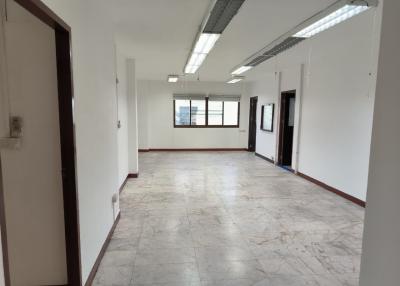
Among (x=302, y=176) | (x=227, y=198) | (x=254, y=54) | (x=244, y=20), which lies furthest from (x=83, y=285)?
(x=302, y=176)

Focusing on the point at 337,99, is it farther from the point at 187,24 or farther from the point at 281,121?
the point at 187,24

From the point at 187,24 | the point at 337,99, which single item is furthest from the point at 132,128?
the point at 337,99

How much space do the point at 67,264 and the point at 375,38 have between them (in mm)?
4725

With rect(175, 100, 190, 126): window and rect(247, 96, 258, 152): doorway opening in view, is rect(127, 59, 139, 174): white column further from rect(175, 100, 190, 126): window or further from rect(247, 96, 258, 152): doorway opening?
rect(247, 96, 258, 152): doorway opening

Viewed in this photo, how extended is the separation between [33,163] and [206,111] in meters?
8.44

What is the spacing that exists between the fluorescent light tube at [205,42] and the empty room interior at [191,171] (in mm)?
48

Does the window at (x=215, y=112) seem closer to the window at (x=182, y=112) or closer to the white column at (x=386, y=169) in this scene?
the window at (x=182, y=112)

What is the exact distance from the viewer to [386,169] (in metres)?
1.11

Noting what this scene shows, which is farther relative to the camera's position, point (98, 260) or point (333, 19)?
point (333, 19)

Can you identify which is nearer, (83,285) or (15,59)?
(15,59)

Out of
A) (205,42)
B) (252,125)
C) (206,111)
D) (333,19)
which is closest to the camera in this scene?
(333,19)

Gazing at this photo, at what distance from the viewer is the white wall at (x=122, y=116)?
16.5ft

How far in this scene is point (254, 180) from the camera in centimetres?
605

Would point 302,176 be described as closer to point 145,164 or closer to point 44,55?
point 145,164
